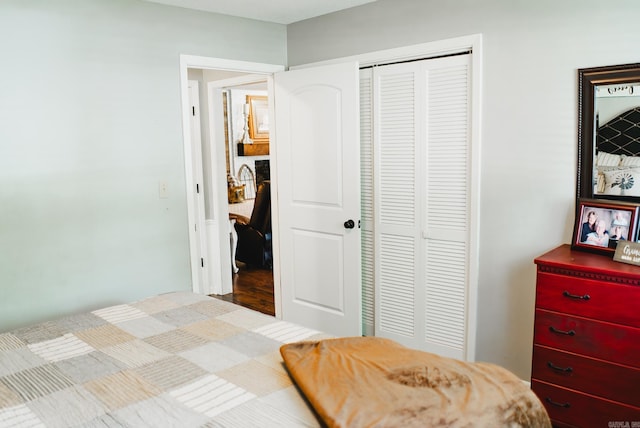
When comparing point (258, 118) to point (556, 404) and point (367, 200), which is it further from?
point (556, 404)

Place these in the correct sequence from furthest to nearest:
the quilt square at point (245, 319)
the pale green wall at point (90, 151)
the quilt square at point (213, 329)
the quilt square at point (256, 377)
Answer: the pale green wall at point (90, 151) → the quilt square at point (245, 319) → the quilt square at point (213, 329) → the quilt square at point (256, 377)

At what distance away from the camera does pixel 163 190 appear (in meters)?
3.25

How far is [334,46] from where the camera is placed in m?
3.63

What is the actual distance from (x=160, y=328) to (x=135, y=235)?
1186 mm

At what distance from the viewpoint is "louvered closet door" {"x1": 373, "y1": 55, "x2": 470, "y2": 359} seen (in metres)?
3.07

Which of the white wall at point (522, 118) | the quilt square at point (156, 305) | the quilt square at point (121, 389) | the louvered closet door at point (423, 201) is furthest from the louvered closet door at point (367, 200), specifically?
the quilt square at point (121, 389)

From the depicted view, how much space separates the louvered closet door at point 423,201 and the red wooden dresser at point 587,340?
73 cm

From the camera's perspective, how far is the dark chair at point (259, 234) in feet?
19.4

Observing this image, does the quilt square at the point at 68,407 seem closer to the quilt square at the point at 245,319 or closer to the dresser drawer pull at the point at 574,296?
the quilt square at the point at 245,319

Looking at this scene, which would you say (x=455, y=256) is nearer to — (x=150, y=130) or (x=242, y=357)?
(x=242, y=357)

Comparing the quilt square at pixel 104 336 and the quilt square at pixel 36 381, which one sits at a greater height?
the quilt square at pixel 104 336

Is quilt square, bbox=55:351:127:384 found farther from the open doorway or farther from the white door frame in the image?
the open doorway

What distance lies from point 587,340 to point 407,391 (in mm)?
1289

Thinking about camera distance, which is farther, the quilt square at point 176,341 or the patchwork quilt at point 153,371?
the quilt square at point 176,341
